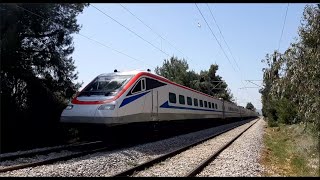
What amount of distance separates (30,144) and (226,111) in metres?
26.2

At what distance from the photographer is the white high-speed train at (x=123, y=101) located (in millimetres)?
12914

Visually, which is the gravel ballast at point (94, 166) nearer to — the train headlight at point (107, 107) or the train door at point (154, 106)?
the train headlight at point (107, 107)

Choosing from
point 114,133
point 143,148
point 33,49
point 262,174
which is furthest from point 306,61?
point 33,49

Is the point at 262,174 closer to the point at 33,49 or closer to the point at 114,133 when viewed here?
the point at 114,133

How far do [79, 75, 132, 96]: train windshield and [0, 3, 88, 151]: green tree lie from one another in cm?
611

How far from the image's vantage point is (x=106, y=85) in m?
14.4

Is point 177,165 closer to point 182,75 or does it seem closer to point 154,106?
point 154,106

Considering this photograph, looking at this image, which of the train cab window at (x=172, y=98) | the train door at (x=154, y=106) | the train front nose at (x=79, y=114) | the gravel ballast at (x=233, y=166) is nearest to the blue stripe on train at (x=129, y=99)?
the train front nose at (x=79, y=114)

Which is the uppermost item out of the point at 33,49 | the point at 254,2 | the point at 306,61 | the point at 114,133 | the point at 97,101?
the point at 33,49

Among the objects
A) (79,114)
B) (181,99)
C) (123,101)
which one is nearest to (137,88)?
(123,101)

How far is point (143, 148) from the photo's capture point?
12.9 metres

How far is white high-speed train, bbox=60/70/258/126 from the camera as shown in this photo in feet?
42.4

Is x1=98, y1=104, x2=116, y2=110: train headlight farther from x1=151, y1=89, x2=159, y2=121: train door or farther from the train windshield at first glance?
x1=151, y1=89, x2=159, y2=121: train door

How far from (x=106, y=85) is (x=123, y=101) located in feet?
4.58
